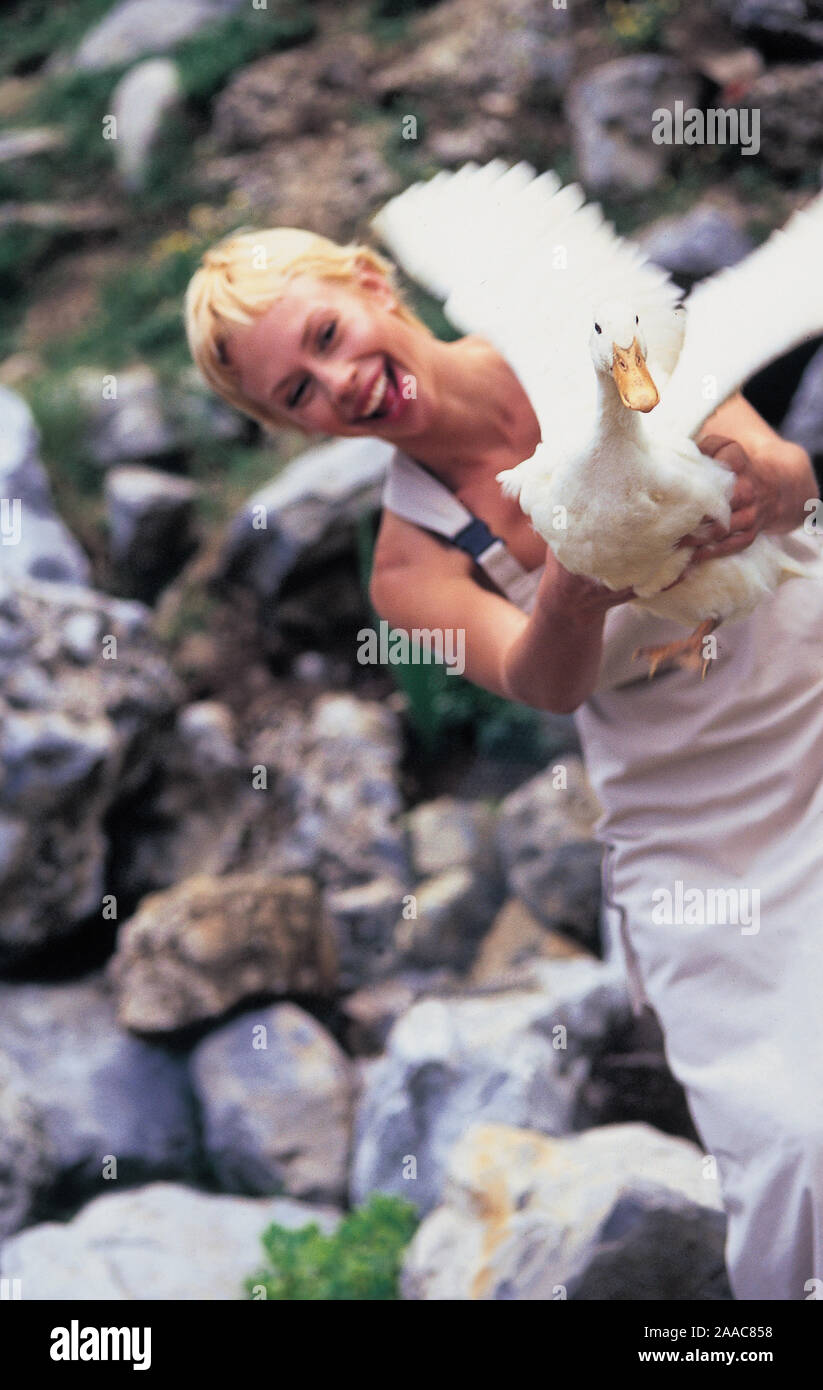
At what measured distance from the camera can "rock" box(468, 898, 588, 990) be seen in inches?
127

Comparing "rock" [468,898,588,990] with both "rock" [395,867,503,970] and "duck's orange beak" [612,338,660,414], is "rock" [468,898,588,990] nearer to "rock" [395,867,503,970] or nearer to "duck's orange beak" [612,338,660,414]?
"rock" [395,867,503,970]

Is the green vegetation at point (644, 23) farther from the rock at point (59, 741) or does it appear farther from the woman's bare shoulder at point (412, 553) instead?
the woman's bare shoulder at point (412, 553)

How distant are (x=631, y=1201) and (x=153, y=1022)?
150 cm

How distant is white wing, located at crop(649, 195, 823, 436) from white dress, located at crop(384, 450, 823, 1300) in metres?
0.30

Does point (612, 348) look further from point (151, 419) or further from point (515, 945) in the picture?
point (151, 419)

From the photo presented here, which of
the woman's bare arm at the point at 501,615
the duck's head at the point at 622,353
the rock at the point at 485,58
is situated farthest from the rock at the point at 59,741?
the rock at the point at 485,58

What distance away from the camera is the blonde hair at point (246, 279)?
156 centimetres

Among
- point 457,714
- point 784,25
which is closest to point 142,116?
point 784,25

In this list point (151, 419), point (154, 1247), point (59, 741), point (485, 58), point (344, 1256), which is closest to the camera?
point (344, 1256)

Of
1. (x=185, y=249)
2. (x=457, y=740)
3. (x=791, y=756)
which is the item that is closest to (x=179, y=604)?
(x=457, y=740)

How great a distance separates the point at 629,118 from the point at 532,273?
11.6ft

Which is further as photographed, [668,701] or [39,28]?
[39,28]

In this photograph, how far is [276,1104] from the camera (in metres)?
3.00
